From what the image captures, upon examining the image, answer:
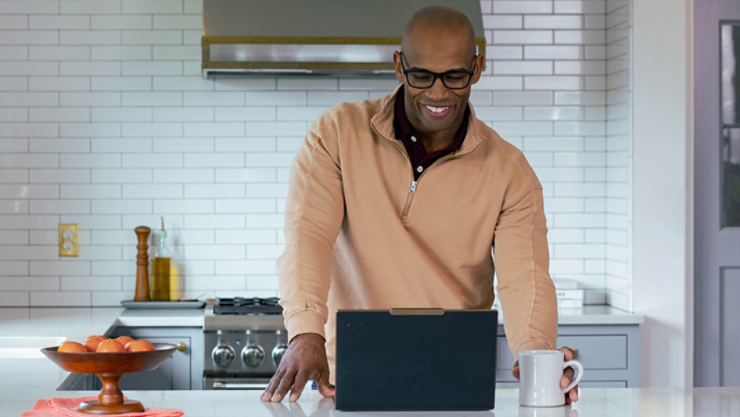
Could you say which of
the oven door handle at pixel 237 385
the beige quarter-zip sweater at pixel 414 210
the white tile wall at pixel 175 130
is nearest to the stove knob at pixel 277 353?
the oven door handle at pixel 237 385

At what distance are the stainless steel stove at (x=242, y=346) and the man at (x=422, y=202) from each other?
1.23m

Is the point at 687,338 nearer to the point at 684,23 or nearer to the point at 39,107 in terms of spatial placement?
the point at 684,23

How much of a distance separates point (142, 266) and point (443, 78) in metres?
2.21

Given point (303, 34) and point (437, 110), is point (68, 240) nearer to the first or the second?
point (303, 34)

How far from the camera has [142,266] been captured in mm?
3619

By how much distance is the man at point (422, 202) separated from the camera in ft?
6.12

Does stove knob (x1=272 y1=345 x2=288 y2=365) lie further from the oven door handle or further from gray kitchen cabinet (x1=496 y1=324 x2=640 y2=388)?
gray kitchen cabinet (x1=496 y1=324 x2=640 y2=388)

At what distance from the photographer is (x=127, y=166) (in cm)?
374

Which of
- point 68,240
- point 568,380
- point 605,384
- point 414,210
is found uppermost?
point 414,210

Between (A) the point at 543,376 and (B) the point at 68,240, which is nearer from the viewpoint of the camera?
(A) the point at 543,376

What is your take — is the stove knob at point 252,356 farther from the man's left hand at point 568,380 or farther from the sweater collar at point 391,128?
the man's left hand at point 568,380

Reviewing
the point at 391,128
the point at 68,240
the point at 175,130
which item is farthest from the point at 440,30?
the point at 68,240

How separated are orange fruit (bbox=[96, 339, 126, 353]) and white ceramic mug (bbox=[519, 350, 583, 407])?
2.45 feet

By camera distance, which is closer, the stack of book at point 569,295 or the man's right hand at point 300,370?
the man's right hand at point 300,370
